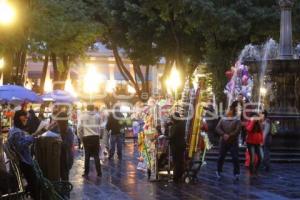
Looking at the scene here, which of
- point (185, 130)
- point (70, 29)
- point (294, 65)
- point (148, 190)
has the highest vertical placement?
point (70, 29)

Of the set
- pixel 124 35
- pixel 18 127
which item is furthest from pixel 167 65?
pixel 18 127

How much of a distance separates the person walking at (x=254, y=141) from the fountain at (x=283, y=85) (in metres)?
4.63

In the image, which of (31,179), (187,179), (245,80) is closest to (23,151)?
(31,179)

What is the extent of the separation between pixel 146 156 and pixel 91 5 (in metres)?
25.7

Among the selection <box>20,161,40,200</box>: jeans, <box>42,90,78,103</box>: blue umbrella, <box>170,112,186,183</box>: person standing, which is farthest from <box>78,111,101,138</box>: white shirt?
<box>42,90,78,103</box>: blue umbrella

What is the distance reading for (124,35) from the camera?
126 ft

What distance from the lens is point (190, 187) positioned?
12.7 m

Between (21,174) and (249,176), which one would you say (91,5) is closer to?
(249,176)

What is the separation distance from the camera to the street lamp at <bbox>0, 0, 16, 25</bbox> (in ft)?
51.2

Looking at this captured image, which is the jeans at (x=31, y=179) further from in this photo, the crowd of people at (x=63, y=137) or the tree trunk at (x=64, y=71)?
the tree trunk at (x=64, y=71)

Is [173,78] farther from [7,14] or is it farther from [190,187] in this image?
[190,187]

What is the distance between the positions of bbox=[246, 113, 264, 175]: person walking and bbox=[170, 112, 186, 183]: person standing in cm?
224

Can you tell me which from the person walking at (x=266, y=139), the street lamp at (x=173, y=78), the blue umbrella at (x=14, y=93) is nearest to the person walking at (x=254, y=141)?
the person walking at (x=266, y=139)

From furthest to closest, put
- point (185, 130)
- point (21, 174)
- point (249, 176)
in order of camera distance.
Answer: point (249, 176) < point (185, 130) < point (21, 174)
